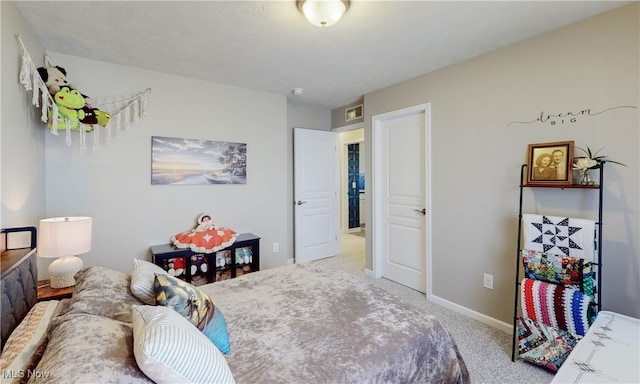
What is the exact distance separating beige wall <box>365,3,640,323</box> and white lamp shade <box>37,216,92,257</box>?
302 centimetres

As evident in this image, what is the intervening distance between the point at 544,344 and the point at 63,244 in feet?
10.6

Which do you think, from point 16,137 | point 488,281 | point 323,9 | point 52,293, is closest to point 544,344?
point 488,281

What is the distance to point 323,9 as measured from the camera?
1.76 metres

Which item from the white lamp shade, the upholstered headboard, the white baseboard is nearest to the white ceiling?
the white lamp shade

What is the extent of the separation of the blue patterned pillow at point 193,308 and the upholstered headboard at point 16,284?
1.89ft

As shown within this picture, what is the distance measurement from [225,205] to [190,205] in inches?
15.4

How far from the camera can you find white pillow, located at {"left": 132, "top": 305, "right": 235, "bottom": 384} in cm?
84

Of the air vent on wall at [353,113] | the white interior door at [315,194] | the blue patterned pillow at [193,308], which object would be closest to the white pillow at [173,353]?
the blue patterned pillow at [193,308]

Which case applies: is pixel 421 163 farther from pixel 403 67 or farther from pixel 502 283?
pixel 502 283

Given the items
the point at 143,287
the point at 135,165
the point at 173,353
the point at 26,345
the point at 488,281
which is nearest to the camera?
the point at 173,353

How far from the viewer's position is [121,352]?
93 cm

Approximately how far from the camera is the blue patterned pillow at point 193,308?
1210mm

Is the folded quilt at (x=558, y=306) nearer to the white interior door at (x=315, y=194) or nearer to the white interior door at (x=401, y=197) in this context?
the white interior door at (x=401, y=197)

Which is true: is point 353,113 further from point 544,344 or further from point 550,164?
point 544,344
